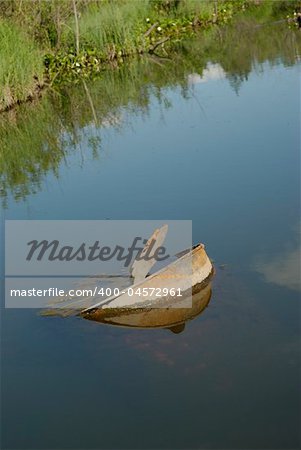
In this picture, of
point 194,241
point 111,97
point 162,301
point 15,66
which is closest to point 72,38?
point 111,97

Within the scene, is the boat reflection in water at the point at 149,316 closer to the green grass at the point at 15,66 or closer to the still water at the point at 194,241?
the still water at the point at 194,241

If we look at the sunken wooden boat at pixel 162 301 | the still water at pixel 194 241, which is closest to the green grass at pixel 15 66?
the still water at pixel 194 241

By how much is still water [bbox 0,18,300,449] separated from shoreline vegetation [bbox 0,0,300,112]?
0.65 m

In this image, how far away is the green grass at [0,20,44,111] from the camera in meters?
13.0

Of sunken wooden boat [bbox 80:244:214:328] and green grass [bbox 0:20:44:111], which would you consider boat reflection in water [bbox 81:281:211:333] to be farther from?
green grass [bbox 0:20:44:111]

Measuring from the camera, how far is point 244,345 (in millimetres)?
5426

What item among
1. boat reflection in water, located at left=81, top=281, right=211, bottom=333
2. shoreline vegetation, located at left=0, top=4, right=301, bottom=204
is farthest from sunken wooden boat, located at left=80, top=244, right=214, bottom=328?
shoreline vegetation, located at left=0, top=4, right=301, bottom=204

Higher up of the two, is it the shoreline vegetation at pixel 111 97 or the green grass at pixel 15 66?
the green grass at pixel 15 66

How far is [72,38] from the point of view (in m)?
17.0

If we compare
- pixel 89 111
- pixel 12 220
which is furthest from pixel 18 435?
pixel 89 111

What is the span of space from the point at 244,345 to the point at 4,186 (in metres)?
4.97
